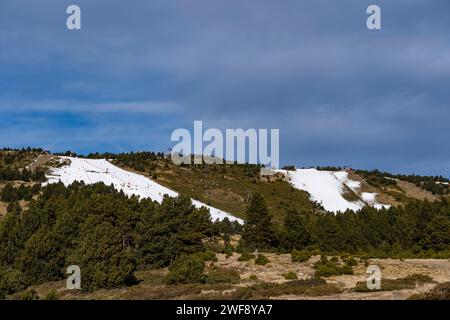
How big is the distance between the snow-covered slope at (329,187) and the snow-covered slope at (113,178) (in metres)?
41.5

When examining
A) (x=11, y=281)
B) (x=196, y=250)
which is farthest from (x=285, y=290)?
(x=196, y=250)

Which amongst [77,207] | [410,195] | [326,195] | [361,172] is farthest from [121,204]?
[361,172]

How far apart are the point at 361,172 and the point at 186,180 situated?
219ft

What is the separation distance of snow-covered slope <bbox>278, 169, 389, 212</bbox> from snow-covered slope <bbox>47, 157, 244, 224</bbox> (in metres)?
41.5

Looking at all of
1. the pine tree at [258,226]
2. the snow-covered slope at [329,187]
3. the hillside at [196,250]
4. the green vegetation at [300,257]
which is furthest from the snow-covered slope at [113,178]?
the green vegetation at [300,257]

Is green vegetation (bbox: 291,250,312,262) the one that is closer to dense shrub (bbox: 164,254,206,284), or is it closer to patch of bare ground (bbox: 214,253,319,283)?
patch of bare ground (bbox: 214,253,319,283)

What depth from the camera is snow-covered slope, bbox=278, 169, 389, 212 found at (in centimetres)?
13838

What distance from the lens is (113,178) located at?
120 metres

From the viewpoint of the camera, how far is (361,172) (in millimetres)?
175875

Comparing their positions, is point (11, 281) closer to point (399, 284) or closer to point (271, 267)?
point (271, 267)

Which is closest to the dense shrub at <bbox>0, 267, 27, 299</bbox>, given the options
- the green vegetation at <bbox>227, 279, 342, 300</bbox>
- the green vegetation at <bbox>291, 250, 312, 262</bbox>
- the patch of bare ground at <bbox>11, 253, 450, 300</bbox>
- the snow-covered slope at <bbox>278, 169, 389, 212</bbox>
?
the patch of bare ground at <bbox>11, 253, 450, 300</bbox>

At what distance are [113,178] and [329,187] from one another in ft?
217

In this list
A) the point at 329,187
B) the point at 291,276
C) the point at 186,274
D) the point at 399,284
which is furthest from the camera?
the point at 329,187
